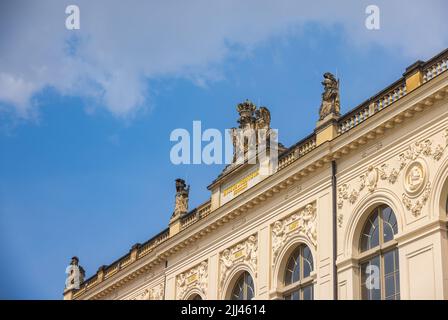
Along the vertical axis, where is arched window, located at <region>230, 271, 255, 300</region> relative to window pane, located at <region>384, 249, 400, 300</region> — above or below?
above

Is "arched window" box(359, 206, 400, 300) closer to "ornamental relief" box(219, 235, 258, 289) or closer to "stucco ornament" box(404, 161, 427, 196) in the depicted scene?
"stucco ornament" box(404, 161, 427, 196)

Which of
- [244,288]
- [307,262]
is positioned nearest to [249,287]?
[244,288]

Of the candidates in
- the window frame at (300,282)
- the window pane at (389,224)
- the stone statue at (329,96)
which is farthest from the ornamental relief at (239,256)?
the window pane at (389,224)

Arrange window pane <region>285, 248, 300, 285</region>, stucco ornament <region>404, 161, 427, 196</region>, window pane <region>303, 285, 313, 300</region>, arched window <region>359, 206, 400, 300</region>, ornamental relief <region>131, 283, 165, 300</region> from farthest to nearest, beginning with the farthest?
ornamental relief <region>131, 283, 165, 300</region>
window pane <region>285, 248, 300, 285</region>
window pane <region>303, 285, 313, 300</region>
arched window <region>359, 206, 400, 300</region>
stucco ornament <region>404, 161, 427, 196</region>

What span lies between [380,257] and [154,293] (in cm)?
Result: 1542

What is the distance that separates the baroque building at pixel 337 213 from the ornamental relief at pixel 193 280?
50 millimetres

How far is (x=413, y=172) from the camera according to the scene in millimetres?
29578

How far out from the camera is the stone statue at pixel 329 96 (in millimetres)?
34500

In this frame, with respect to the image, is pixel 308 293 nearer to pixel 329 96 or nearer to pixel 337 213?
pixel 337 213

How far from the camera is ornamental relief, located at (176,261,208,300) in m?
39.4

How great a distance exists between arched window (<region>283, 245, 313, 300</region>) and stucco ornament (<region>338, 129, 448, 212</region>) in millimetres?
3860

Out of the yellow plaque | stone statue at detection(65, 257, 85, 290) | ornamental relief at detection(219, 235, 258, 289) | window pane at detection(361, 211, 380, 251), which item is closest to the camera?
window pane at detection(361, 211, 380, 251)

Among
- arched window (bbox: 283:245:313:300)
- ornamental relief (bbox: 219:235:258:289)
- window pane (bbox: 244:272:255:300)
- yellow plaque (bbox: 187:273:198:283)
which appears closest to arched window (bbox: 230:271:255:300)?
window pane (bbox: 244:272:255:300)
